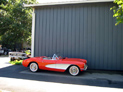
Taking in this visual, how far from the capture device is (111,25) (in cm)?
707

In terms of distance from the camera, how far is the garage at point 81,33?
7.01 m

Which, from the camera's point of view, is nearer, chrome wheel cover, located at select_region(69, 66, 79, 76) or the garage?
chrome wheel cover, located at select_region(69, 66, 79, 76)

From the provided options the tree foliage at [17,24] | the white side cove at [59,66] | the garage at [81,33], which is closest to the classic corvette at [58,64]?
the white side cove at [59,66]

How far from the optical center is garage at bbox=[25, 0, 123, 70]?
701 centimetres

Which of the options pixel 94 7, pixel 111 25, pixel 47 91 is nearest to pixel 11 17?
pixel 94 7

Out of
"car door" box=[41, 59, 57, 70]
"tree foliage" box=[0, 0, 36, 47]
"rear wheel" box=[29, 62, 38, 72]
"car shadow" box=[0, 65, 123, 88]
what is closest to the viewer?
"car shadow" box=[0, 65, 123, 88]

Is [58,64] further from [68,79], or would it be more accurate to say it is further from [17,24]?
[17,24]

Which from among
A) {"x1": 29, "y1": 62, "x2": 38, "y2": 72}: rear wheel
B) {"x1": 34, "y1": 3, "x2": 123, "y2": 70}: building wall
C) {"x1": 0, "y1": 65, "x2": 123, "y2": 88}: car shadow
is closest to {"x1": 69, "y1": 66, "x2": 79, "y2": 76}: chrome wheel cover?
{"x1": 0, "y1": 65, "x2": 123, "y2": 88}: car shadow

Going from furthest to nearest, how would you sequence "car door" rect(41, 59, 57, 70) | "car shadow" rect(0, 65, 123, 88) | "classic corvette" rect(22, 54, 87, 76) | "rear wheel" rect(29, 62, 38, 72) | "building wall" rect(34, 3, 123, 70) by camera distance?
"building wall" rect(34, 3, 123, 70)
"rear wheel" rect(29, 62, 38, 72)
"car door" rect(41, 59, 57, 70)
"classic corvette" rect(22, 54, 87, 76)
"car shadow" rect(0, 65, 123, 88)

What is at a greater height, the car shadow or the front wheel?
the front wheel

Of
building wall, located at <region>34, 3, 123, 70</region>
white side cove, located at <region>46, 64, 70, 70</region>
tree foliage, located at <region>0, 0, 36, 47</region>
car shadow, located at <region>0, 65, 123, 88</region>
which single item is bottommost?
car shadow, located at <region>0, 65, 123, 88</region>

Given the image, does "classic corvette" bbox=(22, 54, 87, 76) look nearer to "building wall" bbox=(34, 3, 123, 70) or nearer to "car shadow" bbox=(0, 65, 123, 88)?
"car shadow" bbox=(0, 65, 123, 88)

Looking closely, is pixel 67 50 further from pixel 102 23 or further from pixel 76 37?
pixel 102 23

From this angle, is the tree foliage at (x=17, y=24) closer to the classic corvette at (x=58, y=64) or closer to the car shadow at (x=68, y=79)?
the classic corvette at (x=58, y=64)
